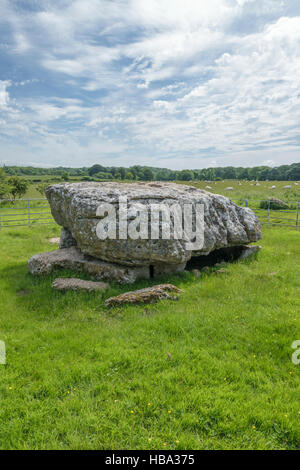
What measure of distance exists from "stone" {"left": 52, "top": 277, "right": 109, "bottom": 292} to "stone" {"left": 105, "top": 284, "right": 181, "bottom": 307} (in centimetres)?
80

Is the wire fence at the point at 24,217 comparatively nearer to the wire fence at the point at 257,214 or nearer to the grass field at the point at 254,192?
the wire fence at the point at 257,214

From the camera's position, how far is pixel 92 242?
8.28 m

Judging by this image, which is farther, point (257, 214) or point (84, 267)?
point (257, 214)

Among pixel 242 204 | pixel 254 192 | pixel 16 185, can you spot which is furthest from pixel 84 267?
pixel 254 192

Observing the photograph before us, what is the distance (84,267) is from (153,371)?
488 cm

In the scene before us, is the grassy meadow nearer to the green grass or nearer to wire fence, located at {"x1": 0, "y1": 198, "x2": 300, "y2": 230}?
the green grass

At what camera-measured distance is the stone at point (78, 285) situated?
752 cm

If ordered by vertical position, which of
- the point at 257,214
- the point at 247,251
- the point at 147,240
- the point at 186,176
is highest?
the point at 186,176

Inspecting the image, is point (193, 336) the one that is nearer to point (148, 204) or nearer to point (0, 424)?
point (0, 424)

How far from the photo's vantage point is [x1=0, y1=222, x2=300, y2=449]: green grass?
3.58 metres

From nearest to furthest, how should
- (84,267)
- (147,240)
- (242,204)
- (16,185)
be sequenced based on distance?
(147,240) < (84,267) < (242,204) < (16,185)

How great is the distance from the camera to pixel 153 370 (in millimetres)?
4672

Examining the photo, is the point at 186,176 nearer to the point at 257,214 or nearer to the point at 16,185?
the point at 16,185
